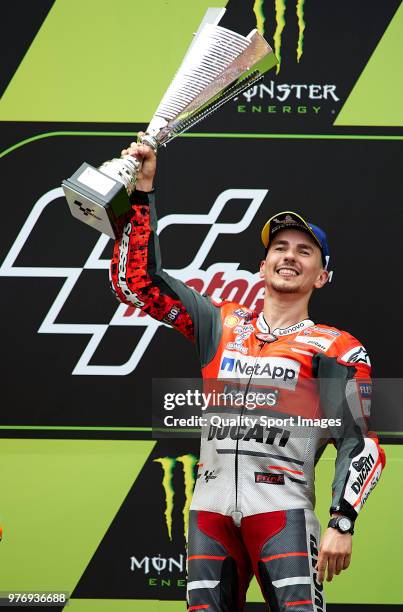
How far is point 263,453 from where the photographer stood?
2.42 metres

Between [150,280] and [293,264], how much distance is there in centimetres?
39

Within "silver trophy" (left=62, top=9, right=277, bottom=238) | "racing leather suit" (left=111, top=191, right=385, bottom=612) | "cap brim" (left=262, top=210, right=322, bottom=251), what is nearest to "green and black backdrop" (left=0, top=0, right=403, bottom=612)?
"cap brim" (left=262, top=210, right=322, bottom=251)

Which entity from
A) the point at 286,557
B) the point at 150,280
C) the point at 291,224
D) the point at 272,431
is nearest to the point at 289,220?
the point at 291,224

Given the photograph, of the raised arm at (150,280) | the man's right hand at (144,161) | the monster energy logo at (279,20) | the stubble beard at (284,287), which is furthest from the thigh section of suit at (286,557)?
the monster energy logo at (279,20)

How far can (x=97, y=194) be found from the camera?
2.27 meters

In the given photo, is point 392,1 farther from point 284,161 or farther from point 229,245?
point 229,245

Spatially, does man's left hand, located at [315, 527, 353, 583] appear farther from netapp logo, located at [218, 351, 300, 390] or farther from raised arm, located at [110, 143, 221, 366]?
raised arm, located at [110, 143, 221, 366]

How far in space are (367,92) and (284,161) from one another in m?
0.37

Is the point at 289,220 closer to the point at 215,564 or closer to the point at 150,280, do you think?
the point at 150,280

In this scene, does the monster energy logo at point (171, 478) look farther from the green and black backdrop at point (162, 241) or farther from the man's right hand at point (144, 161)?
the man's right hand at point (144, 161)

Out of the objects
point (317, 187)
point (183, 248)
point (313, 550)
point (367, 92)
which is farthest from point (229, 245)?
point (313, 550)

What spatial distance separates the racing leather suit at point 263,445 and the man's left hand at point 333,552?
6 centimetres

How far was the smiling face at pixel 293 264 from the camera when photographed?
2602 millimetres

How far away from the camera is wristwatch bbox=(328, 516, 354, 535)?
229 cm
